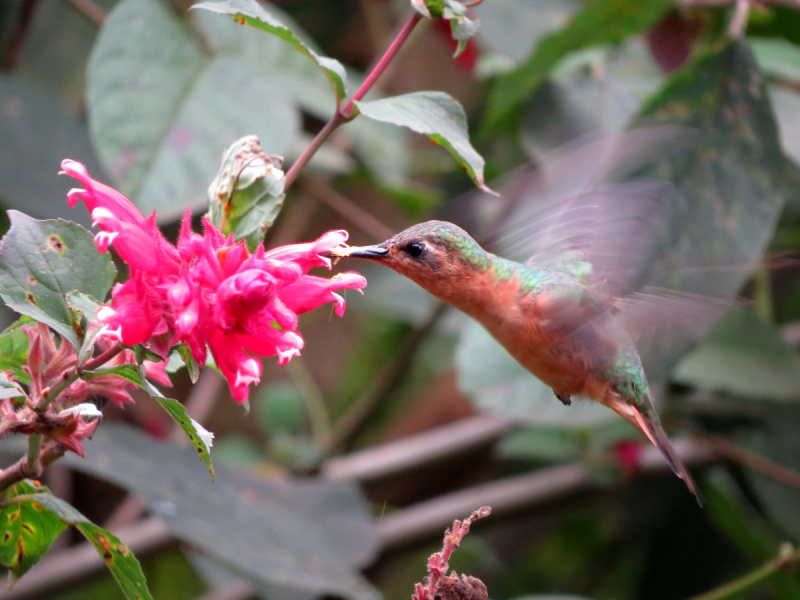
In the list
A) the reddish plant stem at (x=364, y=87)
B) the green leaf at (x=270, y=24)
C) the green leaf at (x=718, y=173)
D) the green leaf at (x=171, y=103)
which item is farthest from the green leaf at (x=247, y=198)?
the green leaf at (x=718, y=173)

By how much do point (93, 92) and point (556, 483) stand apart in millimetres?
1481

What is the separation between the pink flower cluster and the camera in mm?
643

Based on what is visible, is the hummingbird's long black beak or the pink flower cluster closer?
the pink flower cluster

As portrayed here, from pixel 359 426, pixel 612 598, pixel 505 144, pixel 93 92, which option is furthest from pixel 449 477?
pixel 93 92

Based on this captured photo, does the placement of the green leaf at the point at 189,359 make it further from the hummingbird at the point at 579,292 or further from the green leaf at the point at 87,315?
the hummingbird at the point at 579,292

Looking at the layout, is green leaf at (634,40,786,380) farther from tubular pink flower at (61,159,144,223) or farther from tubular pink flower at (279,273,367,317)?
tubular pink flower at (61,159,144,223)

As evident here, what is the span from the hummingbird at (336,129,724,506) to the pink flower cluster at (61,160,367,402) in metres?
0.31

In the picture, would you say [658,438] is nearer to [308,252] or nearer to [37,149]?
[308,252]

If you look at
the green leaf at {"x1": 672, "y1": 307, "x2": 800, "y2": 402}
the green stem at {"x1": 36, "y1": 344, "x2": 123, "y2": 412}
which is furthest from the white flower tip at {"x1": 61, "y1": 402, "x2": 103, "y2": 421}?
the green leaf at {"x1": 672, "y1": 307, "x2": 800, "y2": 402}

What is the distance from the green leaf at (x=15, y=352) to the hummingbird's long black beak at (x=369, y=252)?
1.11ft

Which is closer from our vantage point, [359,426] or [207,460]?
[207,460]

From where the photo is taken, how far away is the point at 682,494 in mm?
2287

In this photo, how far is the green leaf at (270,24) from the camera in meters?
0.75

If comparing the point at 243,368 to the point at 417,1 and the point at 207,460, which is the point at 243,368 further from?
the point at 417,1
